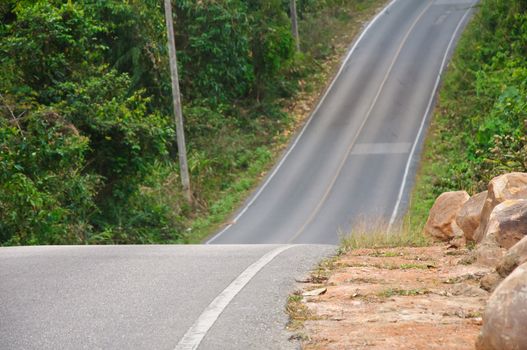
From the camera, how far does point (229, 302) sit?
753cm

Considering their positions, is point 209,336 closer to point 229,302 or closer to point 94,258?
point 229,302

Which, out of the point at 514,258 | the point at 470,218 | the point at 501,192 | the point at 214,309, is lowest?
the point at 470,218

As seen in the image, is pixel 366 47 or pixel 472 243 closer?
pixel 472 243

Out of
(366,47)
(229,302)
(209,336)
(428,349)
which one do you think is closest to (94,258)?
(229,302)

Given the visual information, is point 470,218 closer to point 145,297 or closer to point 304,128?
point 145,297

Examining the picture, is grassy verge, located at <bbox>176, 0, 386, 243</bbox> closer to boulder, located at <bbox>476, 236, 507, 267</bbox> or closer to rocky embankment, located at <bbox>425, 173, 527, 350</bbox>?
rocky embankment, located at <bbox>425, 173, 527, 350</bbox>

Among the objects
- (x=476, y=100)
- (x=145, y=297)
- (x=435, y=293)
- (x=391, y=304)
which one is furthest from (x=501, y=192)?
(x=476, y=100)

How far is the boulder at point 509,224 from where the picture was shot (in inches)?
341

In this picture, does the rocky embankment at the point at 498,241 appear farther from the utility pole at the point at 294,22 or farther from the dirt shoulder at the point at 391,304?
the utility pole at the point at 294,22

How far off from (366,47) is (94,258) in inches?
1773

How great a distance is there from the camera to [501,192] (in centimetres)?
1012

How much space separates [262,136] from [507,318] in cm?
3903

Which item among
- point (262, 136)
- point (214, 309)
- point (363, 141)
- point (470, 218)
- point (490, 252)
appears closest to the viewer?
point (214, 309)

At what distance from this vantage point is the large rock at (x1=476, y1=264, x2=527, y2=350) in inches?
205
